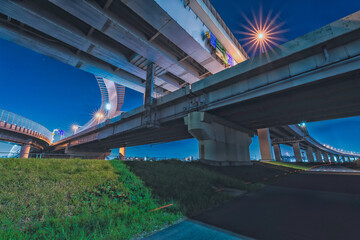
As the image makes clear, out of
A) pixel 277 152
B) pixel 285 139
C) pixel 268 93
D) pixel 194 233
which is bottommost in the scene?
pixel 194 233

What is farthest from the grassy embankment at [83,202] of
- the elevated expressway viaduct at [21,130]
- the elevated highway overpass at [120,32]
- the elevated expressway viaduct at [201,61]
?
the elevated expressway viaduct at [21,130]

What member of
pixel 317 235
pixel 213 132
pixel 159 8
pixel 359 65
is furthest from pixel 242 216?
pixel 159 8

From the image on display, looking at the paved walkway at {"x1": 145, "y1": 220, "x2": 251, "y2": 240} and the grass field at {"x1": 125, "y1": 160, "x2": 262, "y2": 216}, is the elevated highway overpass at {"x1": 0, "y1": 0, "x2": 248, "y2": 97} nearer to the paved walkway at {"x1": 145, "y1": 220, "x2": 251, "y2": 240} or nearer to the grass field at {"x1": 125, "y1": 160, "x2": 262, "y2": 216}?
the grass field at {"x1": 125, "y1": 160, "x2": 262, "y2": 216}

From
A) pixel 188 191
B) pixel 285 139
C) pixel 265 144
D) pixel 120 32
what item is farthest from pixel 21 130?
pixel 285 139

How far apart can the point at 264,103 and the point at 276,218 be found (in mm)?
12053

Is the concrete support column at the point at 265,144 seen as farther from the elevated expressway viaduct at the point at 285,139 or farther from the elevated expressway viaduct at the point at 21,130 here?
the elevated expressway viaduct at the point at 21,130

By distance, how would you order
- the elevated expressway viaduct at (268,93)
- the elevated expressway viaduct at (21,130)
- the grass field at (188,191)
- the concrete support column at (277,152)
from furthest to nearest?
1. the concrete support column at (277,152)
2. the elevated expressway viaduct at (21,130)
3. the elevated expressway viaduct at (268,93)
4. the grass field at (188,191)

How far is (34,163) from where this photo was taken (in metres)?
7.07

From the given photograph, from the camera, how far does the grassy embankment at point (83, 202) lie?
11.1ft

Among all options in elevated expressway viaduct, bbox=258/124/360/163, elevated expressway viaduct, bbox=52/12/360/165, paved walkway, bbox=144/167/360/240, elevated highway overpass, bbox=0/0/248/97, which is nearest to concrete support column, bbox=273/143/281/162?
elevated expressway viaduct, bbox=258/124/360/163

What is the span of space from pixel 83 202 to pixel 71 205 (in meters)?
0.33

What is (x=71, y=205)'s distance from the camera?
Answer: 4488 mm

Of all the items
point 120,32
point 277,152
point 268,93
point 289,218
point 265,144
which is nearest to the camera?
point 289,218

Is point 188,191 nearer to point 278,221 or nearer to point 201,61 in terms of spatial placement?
point 278,221
